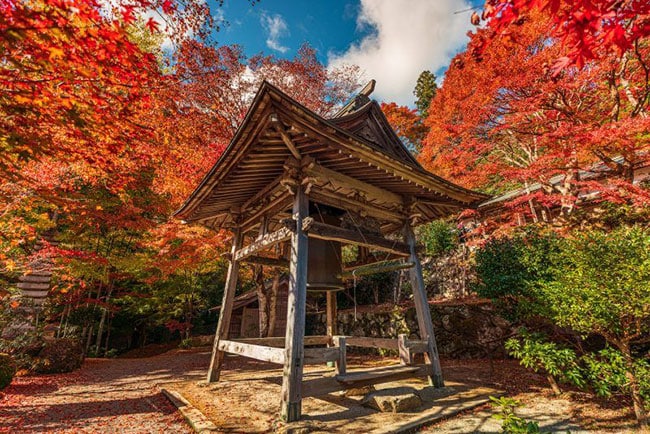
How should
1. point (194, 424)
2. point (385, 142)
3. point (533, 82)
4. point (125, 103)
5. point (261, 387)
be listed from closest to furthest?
point (194, 424), point (261, 387), point (125, 103), point (385, 142), point (533, 82)

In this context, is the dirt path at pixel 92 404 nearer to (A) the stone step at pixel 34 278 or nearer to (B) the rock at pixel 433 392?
(B) the rock at pixel 433 392

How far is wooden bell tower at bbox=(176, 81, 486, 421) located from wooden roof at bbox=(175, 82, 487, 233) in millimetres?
20

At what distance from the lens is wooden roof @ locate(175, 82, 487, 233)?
13.1 feet

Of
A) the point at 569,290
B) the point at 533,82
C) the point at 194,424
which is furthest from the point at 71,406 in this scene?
the point at 533,82

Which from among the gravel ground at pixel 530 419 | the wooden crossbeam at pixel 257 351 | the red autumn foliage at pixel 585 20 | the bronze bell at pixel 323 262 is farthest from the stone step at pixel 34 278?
the red autumn foliage at pixel 585 20

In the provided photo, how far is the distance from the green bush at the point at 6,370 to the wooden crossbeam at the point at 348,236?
27.1 ft

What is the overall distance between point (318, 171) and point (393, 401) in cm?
390

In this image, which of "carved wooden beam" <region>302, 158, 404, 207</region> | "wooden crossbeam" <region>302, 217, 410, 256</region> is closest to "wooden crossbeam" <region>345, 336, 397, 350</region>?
"wooden crossbeam" <region>302, 217, 410, 256</region>

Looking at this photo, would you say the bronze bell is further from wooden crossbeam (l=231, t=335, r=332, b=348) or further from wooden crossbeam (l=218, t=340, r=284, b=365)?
wooden crossbeam (l=231, t=335, r=332, b=348)

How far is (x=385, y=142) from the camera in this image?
7.59 meters

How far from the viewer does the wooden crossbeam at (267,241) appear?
4.85m

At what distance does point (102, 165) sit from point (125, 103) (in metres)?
2.85

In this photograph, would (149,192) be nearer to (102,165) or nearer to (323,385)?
(102,165)

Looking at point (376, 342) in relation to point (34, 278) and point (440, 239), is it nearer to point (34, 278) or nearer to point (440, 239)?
point (440, 239)
